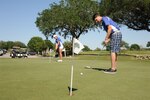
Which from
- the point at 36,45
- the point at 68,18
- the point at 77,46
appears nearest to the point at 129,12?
the point at 68,18

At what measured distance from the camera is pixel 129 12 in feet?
155

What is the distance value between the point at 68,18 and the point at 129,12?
26022 millimetres

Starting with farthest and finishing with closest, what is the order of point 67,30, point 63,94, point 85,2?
point 67,30 → point 85,2 → point 63,94

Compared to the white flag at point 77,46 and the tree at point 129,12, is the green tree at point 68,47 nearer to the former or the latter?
the tree at point 129,12

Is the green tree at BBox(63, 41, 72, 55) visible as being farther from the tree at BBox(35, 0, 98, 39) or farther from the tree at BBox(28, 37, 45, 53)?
the tree at BBox(28, 37, 45, 53)

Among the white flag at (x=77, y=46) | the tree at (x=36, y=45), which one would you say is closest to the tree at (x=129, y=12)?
the white flag at (x=77, y=46)

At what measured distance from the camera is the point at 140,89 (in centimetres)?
778

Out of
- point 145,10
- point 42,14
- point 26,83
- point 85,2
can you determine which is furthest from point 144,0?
point 42,14

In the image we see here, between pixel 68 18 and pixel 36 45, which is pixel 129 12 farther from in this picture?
pixel 36 45

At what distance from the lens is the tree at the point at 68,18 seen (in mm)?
70750

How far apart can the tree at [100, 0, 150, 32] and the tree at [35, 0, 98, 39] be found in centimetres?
1905

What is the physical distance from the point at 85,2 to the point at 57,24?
901cm

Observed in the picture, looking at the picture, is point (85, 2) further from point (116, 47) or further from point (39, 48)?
point (39, 48)

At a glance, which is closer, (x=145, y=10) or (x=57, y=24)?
(x=145, y=10)
